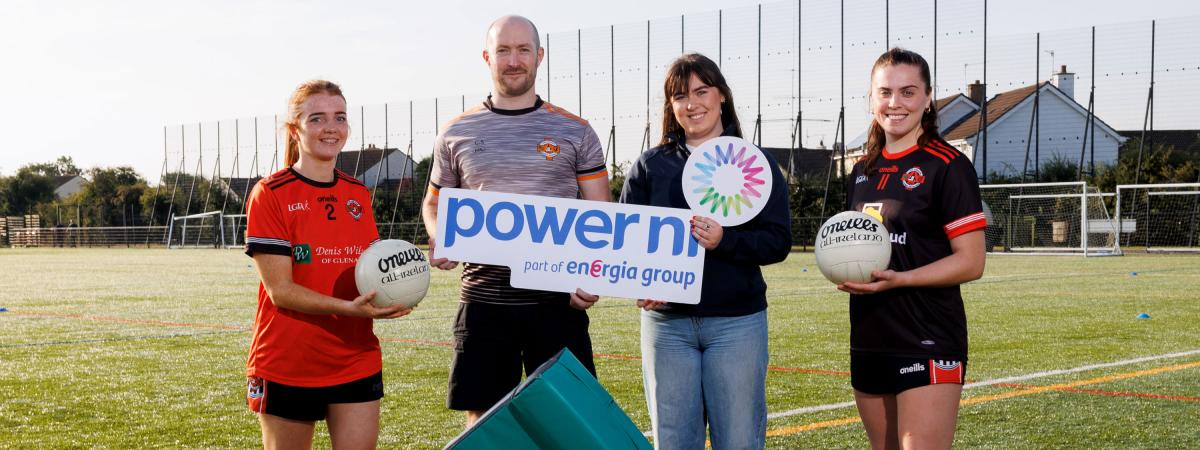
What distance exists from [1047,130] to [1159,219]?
7.35 m

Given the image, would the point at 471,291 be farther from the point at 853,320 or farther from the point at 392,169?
the point at 392,169

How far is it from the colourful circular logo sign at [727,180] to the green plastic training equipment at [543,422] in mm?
1223

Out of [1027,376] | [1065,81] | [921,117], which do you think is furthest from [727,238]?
[1065,81]

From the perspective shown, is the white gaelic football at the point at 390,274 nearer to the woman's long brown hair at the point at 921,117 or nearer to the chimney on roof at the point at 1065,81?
the woman's long brown hair at the point at 921,117

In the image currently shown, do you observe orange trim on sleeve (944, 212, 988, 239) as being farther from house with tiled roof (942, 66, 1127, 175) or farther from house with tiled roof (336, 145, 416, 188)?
house with tiled roof (336, 145, 416, 188)

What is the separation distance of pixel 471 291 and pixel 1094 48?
3546 cm

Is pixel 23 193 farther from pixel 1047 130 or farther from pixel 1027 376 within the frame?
pixel 1027 376

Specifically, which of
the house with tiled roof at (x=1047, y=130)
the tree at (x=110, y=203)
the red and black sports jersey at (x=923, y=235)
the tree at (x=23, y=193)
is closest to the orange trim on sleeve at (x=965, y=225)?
the red and black sports jersey at (x=923, y=235)

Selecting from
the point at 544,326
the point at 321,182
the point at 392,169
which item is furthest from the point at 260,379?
the point at 392,169

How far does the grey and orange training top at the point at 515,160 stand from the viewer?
3887 millimetres

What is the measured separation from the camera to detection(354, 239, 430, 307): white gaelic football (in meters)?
3.33

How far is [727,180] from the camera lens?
352 centimetres

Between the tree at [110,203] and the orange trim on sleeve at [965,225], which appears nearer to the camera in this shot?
the orange trim on sleeve at [965,225]

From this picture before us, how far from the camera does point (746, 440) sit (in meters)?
3.50
